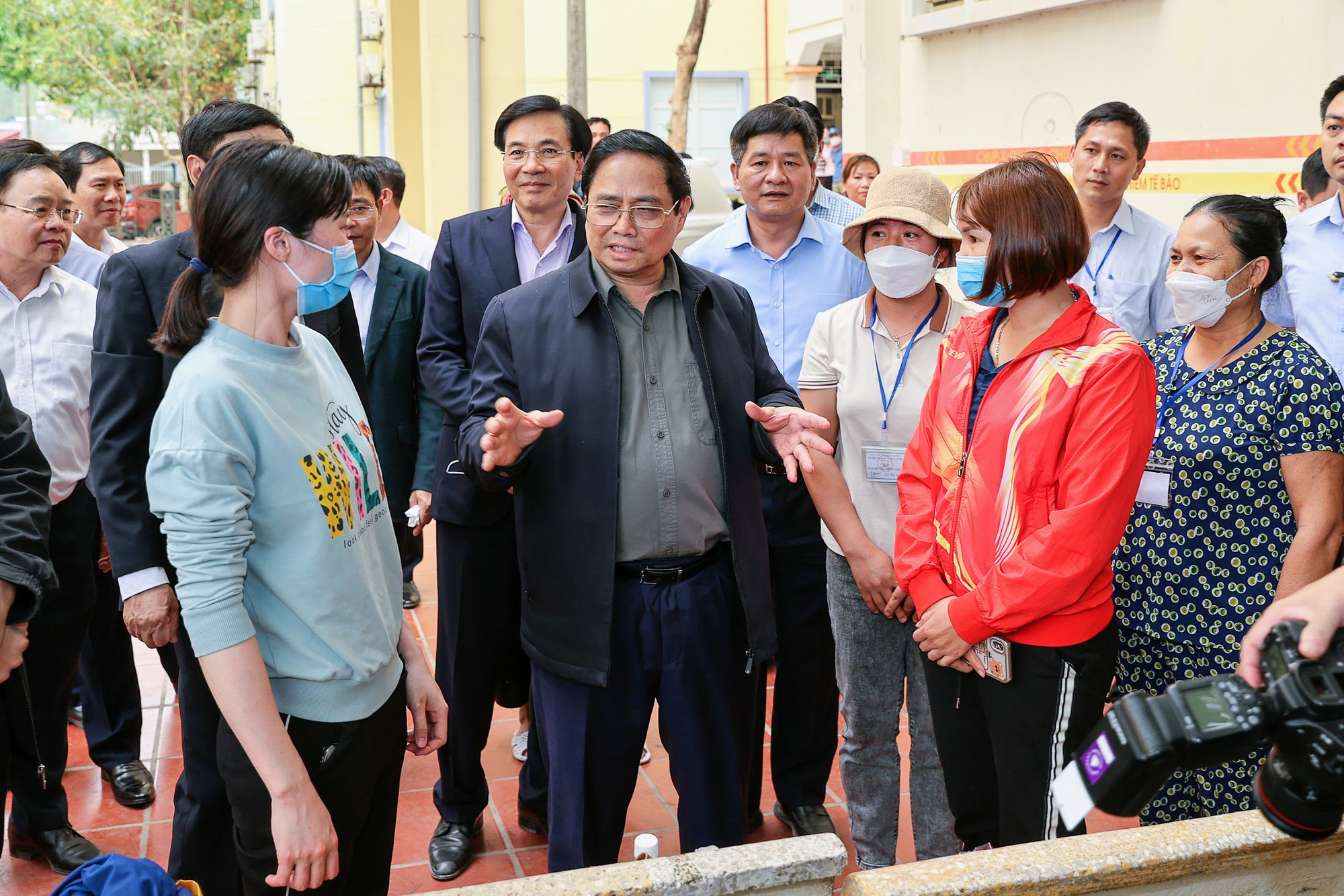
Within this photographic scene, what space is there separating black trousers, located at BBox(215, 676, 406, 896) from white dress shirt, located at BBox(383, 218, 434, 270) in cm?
381

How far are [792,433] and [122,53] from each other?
26.3 meters

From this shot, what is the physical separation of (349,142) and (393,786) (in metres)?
20.4

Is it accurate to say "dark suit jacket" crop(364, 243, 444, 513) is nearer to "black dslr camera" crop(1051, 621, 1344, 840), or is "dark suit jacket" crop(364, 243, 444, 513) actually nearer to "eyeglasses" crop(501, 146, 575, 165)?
"eyeglasses" crop(501, 146, 575, 165)

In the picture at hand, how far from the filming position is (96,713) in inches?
154

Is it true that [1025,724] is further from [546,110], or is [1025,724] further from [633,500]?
[546,110]

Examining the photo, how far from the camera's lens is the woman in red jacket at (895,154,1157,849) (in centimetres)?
246

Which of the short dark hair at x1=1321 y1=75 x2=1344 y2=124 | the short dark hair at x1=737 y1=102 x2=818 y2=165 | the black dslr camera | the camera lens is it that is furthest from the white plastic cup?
the short dark hair at x1=1321 y1=75 x2=1344 y2=124

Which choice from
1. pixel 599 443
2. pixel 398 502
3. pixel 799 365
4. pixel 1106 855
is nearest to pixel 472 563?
pixel 398 502

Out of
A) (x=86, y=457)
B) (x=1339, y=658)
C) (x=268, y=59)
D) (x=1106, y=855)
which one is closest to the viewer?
(x=1339, y=658)

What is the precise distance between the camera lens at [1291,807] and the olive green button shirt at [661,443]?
1416 millimetres

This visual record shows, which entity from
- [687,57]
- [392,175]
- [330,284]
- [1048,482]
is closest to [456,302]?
[330,284]


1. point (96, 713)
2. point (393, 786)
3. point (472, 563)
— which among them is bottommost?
point (96, 713)

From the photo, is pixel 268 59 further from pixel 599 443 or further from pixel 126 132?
pixel 599 443

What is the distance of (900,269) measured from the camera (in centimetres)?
309
